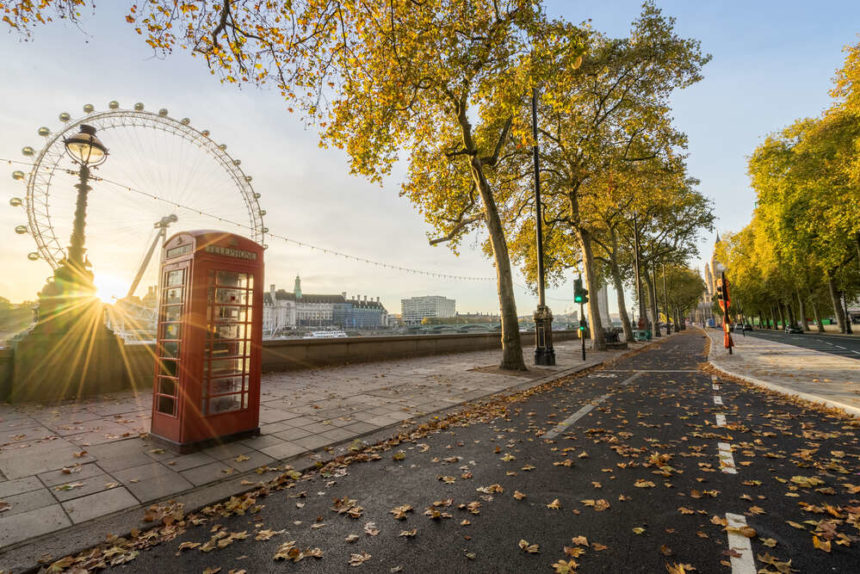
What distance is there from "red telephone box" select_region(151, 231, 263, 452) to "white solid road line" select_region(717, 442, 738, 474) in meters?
5.89

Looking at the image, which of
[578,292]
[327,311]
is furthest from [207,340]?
[327,311]

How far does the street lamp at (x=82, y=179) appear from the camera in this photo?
7.94 metres

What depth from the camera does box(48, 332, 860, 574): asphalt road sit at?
2549mm

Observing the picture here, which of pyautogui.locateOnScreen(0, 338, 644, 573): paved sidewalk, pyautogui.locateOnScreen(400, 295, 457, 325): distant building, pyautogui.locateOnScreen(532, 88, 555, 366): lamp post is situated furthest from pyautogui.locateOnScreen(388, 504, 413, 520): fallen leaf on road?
pyautogui.locateOnScreen(400, 295, 457, 325): distant building

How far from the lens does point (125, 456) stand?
448 cm

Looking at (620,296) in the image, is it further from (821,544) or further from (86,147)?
(86,147)

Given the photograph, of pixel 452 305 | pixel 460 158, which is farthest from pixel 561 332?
pixel 452 305

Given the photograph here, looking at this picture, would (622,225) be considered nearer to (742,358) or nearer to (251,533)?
(742,358)

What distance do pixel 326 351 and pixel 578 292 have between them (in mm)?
11305

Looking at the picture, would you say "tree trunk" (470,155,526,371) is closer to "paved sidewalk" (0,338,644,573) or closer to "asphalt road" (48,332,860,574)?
"paved sidewalk" (0,338,644,573)

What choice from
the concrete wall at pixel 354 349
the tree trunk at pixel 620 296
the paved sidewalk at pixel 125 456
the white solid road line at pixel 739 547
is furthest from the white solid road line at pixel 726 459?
the tree trunk at pixel 620 296

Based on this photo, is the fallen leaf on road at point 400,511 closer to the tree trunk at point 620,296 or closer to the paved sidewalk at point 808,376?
the paved sidewalk at point 808,376

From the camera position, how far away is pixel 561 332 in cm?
3788

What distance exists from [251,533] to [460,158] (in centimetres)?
→ 1530
